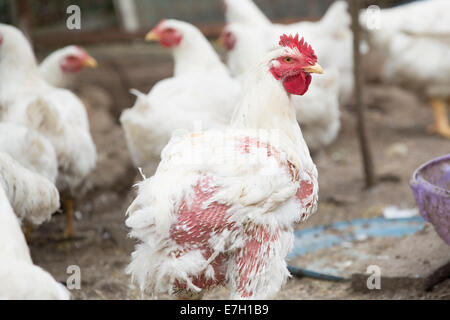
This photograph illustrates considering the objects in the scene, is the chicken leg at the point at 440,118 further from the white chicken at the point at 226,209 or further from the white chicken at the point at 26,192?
the white chicken at the point at 26,192

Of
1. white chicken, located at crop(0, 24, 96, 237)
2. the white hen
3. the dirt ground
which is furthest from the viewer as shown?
white chicken, located at crop(0, 24, 96, 237)

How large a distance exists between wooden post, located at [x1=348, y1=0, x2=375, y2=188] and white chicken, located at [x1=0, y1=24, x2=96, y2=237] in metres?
2.19

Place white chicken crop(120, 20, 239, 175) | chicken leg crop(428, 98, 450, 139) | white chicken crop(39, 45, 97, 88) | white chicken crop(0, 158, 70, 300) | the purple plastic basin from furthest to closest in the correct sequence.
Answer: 1. chicken leg crop(428, 98, 450, 139)
2. white chicken crop(39, 45, 97, 88)
3. white chicken crop(120, 20, 239, 175)
4. the purple plastic basin
5. white chicken crop(0, 158, 70, 300)

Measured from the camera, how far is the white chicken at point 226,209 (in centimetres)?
258

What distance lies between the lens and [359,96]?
518 cm

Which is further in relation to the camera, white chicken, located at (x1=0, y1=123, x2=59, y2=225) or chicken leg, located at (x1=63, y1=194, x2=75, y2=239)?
chicken leg, located at (x1=63, y1=194, x2=75, y2=239)

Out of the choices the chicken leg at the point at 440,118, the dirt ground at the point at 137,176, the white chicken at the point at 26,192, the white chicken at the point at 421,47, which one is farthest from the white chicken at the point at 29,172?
the chicken leg at the point at 440,118

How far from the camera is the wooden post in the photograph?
4992 millimetres

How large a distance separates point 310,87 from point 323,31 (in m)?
1.45

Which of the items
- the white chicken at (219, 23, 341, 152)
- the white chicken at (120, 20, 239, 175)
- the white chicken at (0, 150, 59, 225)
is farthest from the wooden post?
the white chicken at (0, 150, 59, 225)

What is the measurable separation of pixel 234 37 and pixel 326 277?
259cm

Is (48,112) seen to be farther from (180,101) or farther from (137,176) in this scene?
(137,176)

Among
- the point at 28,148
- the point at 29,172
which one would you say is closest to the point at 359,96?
the point at 28,148

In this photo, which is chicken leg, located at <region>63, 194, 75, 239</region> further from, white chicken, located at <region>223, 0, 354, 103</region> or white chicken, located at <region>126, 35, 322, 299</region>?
white chicken, located at <region>223, 0, 354, 103</region>
